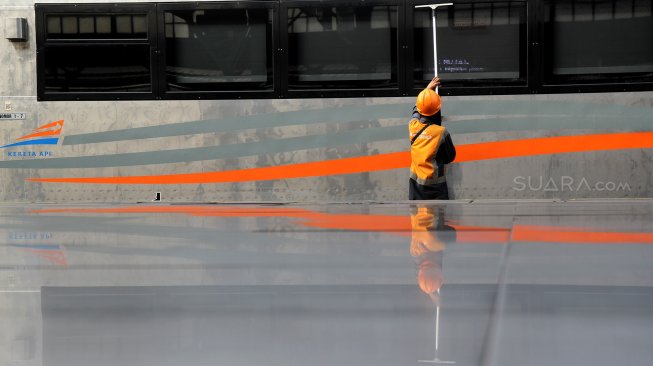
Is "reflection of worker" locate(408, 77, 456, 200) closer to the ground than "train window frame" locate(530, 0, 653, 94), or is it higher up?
closer to the ground

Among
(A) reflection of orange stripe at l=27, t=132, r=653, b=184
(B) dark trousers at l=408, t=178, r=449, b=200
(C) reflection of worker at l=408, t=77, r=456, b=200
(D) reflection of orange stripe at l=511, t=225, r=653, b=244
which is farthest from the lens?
(A) reflection of orange stripe at l=27, t=132, r=653, b=184

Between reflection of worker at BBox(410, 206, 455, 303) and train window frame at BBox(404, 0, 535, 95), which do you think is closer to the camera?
reflection of worker at BBox(410, 206, 455, 303)

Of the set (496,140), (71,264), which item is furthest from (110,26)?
(71,264)

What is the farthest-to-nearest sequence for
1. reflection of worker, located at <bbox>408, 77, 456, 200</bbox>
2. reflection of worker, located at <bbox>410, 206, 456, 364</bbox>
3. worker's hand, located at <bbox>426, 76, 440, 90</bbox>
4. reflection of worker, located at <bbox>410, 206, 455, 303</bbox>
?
worker's hand, located at <bbox>426, 76, 440, 90</bbox> < reflection of worker, located at <bbox>408, 77, 456, 200</bbox> < reflection of worker, located at <bbox>410, 206, 455, 303</bbox> < reflection of worker, located at <bbox>410, 206, 456, 364</bbox>

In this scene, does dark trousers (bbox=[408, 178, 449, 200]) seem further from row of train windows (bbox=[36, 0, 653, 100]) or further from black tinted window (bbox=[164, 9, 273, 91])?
black tinted window (bbox=[164, 9, 273, 91])

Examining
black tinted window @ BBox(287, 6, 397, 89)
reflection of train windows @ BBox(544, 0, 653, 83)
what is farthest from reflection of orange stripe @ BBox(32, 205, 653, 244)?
reflection of train windows @ BBox(544, 0, 653, 83)

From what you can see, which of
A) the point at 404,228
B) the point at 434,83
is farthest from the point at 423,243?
the point at 434,83

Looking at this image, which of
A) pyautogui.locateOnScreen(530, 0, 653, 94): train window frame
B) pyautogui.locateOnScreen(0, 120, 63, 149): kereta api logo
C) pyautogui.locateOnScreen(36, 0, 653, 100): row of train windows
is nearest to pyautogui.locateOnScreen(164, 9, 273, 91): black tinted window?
pyautogui.locateOnScreen(36, 0, 653, 100): row of train windows

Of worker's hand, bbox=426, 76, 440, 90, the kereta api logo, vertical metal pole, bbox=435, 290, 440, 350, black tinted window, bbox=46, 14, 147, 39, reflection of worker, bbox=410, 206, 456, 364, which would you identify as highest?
black tinted window, bbox=46, 14, 147, 39

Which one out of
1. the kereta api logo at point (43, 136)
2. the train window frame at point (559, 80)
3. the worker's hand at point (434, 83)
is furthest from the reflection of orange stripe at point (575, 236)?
the kereta api logo at point (43, 136)

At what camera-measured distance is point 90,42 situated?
827 cm

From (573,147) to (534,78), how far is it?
2.39 ft

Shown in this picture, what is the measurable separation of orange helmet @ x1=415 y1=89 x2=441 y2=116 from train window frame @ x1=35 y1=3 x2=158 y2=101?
264cm

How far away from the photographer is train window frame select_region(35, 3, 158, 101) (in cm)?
828
